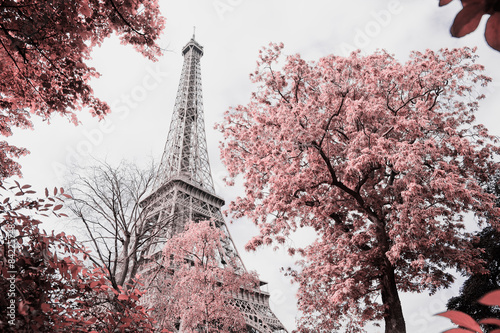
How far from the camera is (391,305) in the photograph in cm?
834

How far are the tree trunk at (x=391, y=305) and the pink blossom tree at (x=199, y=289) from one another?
6.62 metres

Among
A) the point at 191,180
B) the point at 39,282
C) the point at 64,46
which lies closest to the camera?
the point at 39,282

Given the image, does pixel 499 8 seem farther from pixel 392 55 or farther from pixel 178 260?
pixel 178 260

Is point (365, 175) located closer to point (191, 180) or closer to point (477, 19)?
point (477, 19)

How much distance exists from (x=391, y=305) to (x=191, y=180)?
89.2ft

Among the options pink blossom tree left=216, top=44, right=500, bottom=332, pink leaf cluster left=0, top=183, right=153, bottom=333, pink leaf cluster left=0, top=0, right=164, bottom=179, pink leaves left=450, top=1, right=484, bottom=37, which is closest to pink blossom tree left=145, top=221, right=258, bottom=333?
pink blossom tree left=216, top=44, right=500, bottom=332

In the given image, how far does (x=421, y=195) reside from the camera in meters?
7.72

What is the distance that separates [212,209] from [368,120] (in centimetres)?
2608

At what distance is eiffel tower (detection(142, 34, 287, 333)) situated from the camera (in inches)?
994

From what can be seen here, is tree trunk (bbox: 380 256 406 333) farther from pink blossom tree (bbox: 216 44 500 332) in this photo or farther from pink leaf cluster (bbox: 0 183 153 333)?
pink leaf cluster (bbox: 0 183 153 333)

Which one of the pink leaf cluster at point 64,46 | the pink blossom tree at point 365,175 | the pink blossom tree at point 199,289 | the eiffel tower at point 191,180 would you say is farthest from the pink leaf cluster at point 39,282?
the eiffel tower at point 191,180

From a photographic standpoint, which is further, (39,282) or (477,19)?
(39,282)

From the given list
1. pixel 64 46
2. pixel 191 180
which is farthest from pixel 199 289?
pixel 191 180

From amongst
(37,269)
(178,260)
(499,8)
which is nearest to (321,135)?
(37,269)
